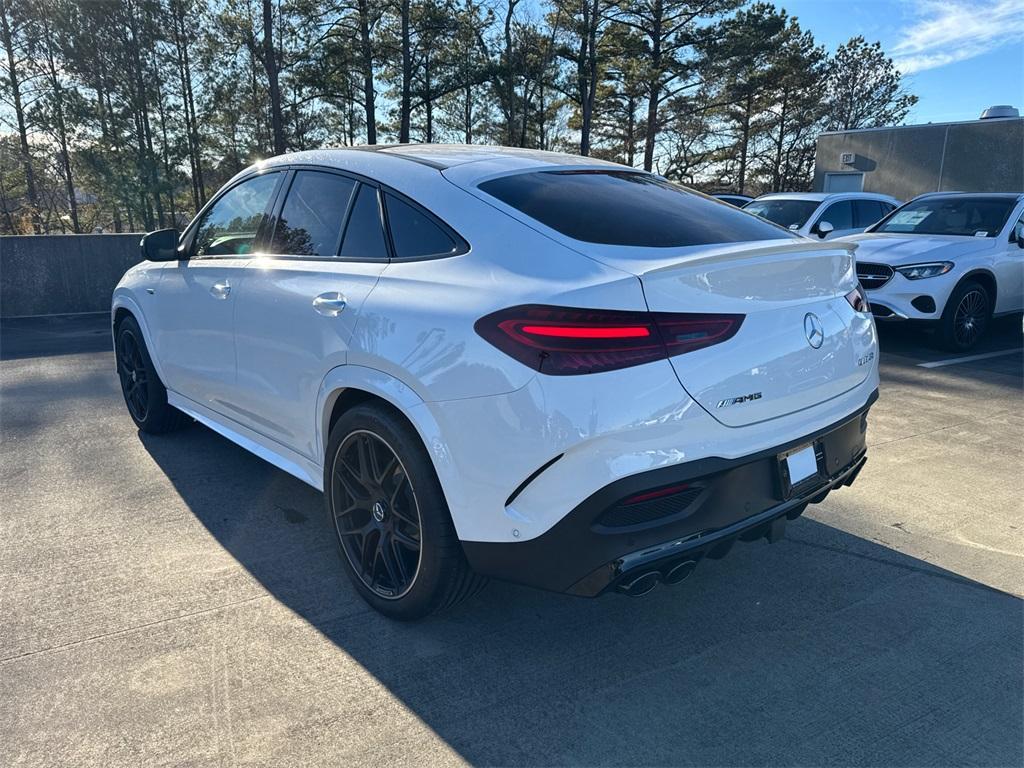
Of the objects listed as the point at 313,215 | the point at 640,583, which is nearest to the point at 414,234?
the point at 313,215

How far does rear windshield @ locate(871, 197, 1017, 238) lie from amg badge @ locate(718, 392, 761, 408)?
23.6 feet

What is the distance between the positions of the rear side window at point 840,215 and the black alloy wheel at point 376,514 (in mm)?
9363

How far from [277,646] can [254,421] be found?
1.23m

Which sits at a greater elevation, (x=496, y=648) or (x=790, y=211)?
(x=790, y=211)

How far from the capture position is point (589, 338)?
2.02 m

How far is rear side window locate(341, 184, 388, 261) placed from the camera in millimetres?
2771

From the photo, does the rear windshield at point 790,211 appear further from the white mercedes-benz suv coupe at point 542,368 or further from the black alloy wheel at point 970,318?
the white mercedes-benz suv coupe at point 542,368

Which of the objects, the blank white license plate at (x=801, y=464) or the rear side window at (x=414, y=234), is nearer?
the blank white license plate at (x=801, y=464)

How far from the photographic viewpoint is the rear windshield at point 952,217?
798cm

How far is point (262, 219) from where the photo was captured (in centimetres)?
354

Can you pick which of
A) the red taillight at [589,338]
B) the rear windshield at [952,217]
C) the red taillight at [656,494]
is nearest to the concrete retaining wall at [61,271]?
the rear windshield at [952,217]

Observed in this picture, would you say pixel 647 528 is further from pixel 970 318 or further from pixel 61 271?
pixel 61 271

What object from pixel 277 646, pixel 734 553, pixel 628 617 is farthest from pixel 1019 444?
pixel 277 646

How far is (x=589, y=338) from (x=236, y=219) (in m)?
2.56
